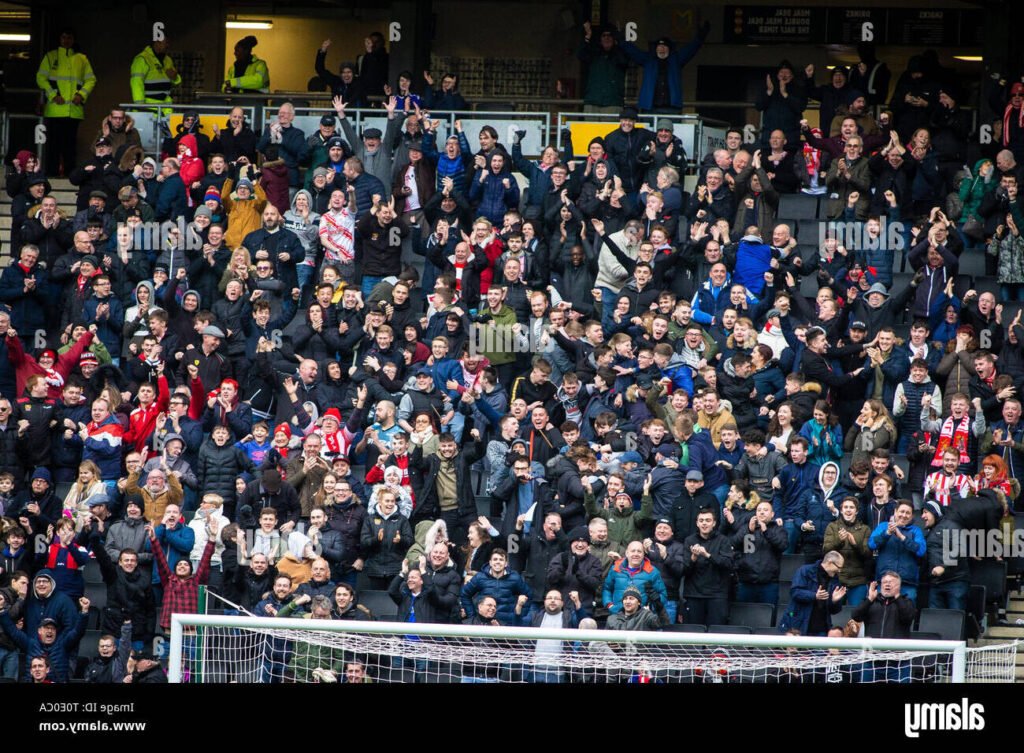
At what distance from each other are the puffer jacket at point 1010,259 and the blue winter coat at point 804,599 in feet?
14.3

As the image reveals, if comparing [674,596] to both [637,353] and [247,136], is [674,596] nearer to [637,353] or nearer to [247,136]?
[637,353]

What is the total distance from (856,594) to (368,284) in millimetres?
6237

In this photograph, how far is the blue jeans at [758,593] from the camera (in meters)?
15.8

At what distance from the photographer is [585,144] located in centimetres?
2100

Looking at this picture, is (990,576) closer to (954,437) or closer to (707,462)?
(954,437)

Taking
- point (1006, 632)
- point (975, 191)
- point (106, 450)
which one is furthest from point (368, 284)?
point (1006, 632)

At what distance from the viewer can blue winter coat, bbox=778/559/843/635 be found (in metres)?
15.3

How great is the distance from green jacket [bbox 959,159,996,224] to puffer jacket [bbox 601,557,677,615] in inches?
219

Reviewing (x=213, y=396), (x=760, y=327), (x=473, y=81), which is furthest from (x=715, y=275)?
(x=473, y=81)

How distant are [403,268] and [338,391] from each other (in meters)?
2.14

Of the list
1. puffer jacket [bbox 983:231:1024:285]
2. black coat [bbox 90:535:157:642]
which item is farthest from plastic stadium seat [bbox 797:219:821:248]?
black coat [bbox 90:535:157:642]

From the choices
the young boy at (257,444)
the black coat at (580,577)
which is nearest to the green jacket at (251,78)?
the young boy at (257,444)

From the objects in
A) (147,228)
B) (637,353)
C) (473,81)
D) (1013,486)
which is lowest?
(1013,486)
